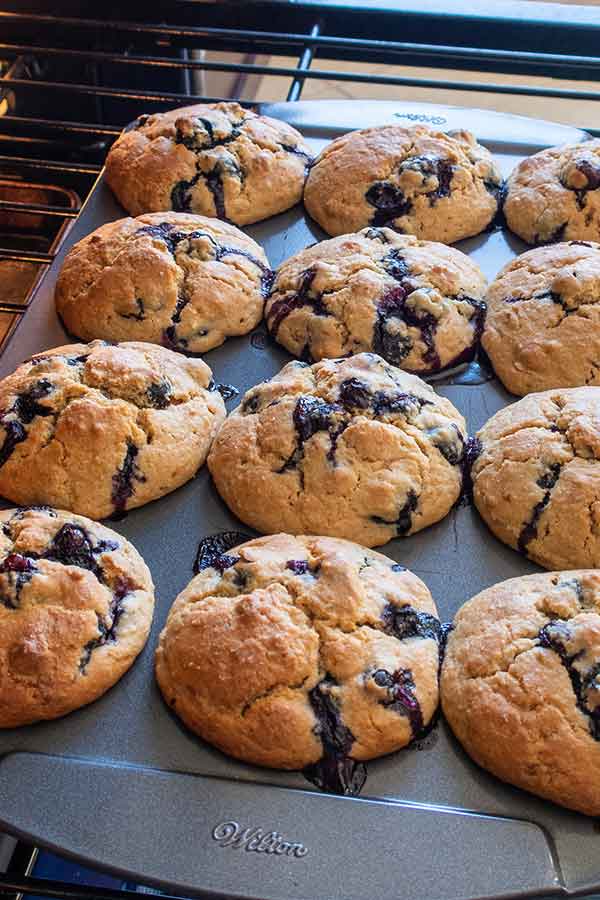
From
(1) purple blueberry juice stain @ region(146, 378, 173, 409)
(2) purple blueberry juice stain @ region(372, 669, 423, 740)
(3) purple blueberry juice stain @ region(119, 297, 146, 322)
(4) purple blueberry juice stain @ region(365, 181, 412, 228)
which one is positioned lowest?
(2) purple blueberry juice stain @ region(372, 669, 423, 740)

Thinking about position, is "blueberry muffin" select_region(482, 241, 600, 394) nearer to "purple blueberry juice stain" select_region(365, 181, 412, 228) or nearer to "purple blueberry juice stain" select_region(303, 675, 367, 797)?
"purple blueberry juice stain" select_region(365, 181, 412, 228)

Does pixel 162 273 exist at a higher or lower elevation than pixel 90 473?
higher

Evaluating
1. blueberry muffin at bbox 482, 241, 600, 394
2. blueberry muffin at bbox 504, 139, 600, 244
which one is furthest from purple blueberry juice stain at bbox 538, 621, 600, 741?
blueberry muffin at bbox 504, 139, 600, 244

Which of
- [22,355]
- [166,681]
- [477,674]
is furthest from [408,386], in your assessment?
[22,355]

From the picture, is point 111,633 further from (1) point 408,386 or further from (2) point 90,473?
(1) point 408,386

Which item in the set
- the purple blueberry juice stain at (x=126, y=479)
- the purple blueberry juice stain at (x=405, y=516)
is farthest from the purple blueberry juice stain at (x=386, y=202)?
the purple blueberry juice stain at (x=126, y=479)

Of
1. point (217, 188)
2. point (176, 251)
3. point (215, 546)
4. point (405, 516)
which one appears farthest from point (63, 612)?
point (217, 188)
